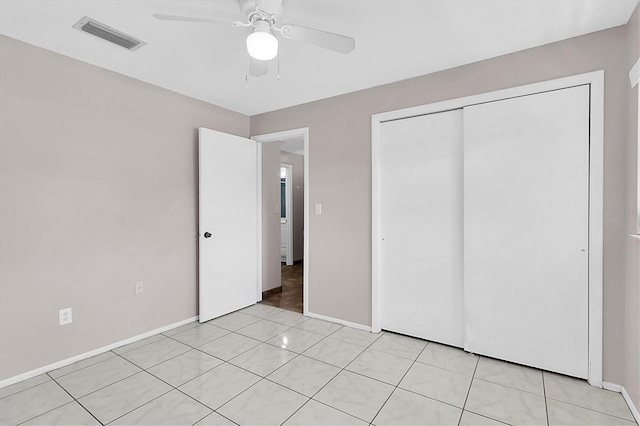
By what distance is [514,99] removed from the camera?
2.38 meters

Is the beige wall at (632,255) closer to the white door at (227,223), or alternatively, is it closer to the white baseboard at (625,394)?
the white baseboard at (625,394)

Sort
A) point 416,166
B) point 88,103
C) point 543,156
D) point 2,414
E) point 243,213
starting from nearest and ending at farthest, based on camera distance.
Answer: point 2,414, point 543,156, point 88,103, point 416,166, point 243,213

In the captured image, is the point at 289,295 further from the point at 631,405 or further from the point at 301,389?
the point at 631,405

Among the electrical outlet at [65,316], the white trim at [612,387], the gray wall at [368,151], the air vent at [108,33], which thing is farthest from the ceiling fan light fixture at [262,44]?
the white trim at [612,387]

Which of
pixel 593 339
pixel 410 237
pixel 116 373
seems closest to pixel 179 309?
pixel 116 373

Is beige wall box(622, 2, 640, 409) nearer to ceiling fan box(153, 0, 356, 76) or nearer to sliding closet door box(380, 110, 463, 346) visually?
sliding closet door box(380, 110, 463, 346)

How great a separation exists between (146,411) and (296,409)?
0.88 metres

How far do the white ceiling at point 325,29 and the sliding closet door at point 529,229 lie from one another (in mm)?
479

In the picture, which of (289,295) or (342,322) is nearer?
(342,322)

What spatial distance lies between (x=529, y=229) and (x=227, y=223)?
9.22ft

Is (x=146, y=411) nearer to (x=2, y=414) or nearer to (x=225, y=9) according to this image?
(x=2, y=414)

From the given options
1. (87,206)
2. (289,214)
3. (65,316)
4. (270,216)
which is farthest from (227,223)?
(289,214)

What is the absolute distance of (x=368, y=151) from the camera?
10.1ft

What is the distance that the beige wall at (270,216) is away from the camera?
424cm
